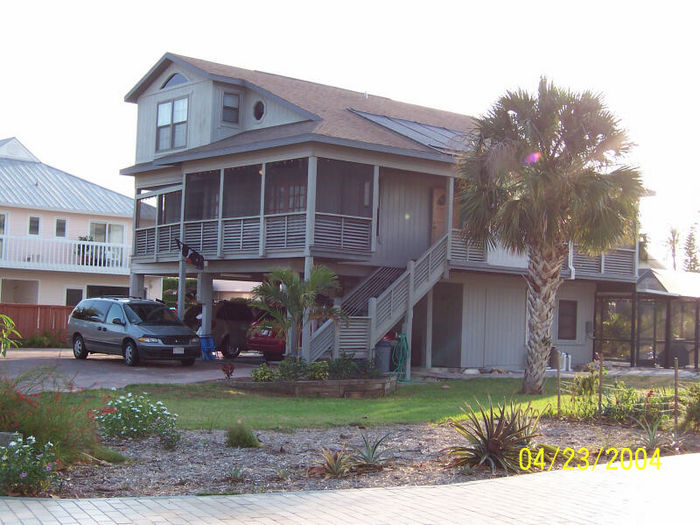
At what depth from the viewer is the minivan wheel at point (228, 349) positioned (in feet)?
90.0

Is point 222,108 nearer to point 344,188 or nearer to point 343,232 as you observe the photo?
point 344,188

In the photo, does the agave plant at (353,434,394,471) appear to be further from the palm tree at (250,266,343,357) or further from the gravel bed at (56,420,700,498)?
the palm tree at (250,266,343,357)

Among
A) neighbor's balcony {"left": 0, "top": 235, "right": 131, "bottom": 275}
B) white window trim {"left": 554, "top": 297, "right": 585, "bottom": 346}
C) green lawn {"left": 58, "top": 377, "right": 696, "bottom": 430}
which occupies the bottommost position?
green lawn {"left": 58, "top": 377, "right": 696, "bottom": 430}

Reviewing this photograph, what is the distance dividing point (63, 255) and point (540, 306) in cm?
2515

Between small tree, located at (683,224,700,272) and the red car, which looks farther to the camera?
small tree, located at (683,224,700,272)

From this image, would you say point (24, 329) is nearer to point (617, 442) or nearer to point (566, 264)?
point (566, 264)

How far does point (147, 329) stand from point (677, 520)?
16848 millimetres

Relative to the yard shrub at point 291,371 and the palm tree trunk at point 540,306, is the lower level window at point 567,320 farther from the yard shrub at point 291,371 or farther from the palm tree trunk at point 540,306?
the yard shrub at point 291,371

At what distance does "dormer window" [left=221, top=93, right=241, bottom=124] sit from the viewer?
89.5 feet

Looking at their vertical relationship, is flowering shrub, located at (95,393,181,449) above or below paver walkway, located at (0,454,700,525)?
above

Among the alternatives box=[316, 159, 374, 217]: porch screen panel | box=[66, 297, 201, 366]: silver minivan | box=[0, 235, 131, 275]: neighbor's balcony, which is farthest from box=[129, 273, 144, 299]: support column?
box=[316, 159, 374, 217]: porch screen panel

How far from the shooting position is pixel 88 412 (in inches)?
381
